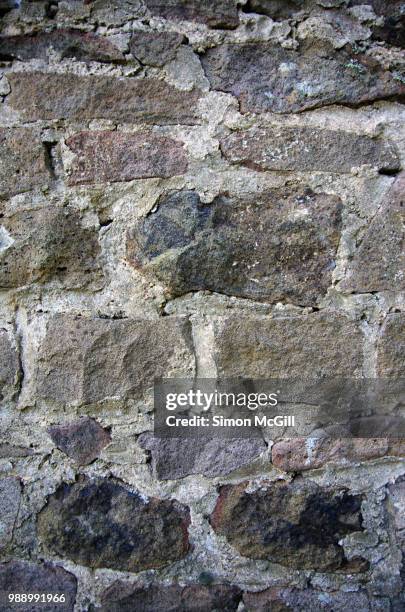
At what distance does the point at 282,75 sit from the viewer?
4.03 feet

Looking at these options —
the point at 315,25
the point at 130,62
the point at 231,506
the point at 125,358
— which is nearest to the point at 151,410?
the point at 125,358

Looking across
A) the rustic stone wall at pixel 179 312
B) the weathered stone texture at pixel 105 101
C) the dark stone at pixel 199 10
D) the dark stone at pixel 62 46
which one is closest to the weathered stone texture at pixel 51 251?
the rustic stone wall at pixel 179 312

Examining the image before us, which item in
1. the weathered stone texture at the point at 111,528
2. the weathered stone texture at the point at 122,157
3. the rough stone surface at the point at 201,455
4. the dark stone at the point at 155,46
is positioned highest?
the dark stone at the point at 155,46

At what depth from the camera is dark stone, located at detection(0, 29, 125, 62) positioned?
122 cm

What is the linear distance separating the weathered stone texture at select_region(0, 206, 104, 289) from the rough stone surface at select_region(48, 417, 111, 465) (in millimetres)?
273

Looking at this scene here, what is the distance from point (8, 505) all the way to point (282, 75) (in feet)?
3.31

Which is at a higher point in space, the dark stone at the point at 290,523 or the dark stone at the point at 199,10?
the dark stone at the point at 199,10

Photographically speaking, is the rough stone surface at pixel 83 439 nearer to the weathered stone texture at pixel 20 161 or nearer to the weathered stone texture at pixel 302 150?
the weathered stone texture at pixel 20 161

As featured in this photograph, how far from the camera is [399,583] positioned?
1.19 metres

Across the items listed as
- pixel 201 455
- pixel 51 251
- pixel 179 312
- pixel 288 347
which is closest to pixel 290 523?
pixel 201 455

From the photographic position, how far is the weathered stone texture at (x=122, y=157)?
1203 mm

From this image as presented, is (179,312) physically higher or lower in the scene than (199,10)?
lower

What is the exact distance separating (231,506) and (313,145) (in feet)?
2.39

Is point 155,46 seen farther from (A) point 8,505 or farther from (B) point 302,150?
(A) point 8,505
